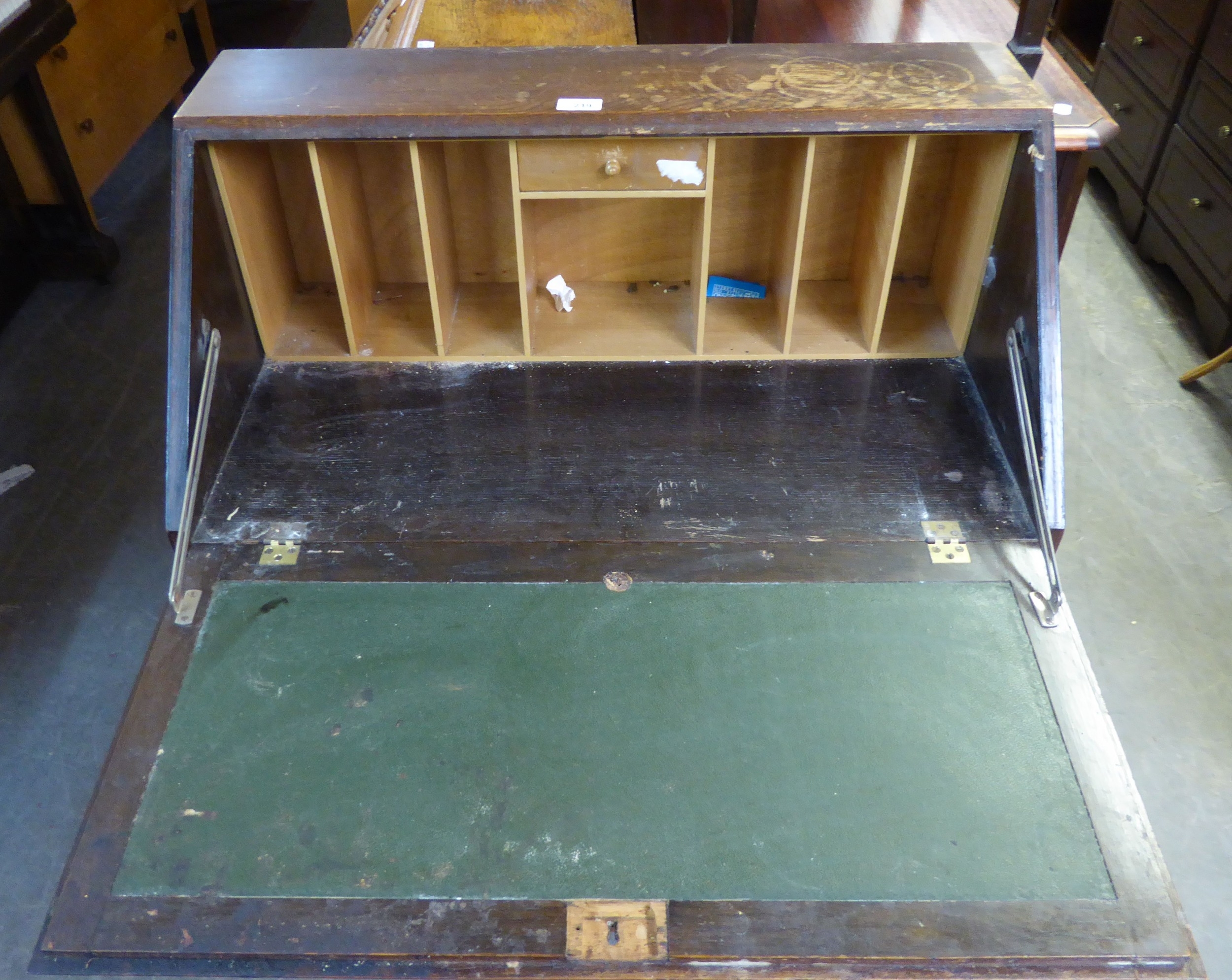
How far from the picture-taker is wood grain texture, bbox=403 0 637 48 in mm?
2965

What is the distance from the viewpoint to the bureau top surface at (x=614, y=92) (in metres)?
1.52

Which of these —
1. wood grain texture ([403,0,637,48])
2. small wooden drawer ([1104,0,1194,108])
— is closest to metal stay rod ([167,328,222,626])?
wood grain texture ([403,0,637,48])

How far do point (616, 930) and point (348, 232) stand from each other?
3.99ft

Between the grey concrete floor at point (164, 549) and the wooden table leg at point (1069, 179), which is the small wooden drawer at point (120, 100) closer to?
the grey concrete floor at point (164, 549)

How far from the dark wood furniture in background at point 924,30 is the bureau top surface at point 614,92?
0.11 m

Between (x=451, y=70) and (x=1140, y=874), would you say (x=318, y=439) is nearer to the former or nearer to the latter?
(x=451, y=70)

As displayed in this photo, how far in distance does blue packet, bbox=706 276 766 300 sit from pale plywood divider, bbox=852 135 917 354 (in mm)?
175

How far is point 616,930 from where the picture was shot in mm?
1064

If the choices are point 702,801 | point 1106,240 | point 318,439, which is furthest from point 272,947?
point 1106,240

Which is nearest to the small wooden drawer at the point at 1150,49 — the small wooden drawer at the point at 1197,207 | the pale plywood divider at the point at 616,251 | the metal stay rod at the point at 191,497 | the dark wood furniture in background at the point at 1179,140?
the dark wood furniture in background at the point at 1179,140

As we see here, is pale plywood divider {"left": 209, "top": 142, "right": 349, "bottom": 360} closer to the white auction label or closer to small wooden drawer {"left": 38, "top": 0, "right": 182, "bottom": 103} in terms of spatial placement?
the white auction label

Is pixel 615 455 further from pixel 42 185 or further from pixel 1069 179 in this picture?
pixel 42 185

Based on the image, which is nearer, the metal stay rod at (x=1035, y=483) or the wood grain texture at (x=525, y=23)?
the metal stay rod at (x=1035, y=483)

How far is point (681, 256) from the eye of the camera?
1.99m
